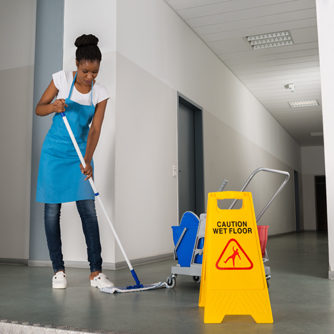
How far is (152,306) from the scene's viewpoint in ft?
6.76

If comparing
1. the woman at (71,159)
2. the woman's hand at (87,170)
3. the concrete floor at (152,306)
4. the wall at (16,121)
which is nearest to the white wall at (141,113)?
the wall at (16,121)

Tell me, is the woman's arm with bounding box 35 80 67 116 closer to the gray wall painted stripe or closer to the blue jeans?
the blue jeans

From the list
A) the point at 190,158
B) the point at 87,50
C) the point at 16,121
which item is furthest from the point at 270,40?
the point at 87,50

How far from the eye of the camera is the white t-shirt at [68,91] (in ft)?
8.52

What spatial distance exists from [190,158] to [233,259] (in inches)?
146

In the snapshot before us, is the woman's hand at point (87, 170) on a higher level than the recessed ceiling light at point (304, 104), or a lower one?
lower

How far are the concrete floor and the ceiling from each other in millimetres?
3330

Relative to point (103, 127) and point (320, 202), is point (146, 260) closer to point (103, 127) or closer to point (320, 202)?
point (103, 127)

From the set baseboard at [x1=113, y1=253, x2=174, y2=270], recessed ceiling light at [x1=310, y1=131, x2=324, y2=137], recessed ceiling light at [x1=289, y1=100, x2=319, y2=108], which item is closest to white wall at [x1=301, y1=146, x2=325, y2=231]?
recessed ceiling light at [x1=310, y1=131, x2=324, y2=137]

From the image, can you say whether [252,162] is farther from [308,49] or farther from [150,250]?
[150,250]

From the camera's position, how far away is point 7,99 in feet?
14.0

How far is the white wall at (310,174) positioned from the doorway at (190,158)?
963 centimetres

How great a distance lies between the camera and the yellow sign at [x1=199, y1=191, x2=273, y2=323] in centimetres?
177

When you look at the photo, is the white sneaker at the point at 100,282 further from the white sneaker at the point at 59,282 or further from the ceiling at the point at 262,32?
the ceiling at the point at 262,32
